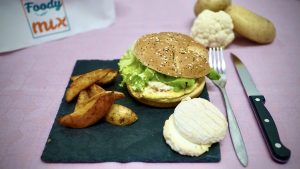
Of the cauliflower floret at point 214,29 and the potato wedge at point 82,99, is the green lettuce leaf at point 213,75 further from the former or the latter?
the potato wedge at point 82,99

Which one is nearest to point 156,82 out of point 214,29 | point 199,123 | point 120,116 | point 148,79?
point 148,79

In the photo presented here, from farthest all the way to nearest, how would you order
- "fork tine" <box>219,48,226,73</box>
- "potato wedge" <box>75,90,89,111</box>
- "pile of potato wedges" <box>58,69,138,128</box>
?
"fork tine" <box>219,48,226,73</box>
"potato wedge" <box>75,90,89,111</box>
"pile of potato wedges" <box>58,69,138,128</box>

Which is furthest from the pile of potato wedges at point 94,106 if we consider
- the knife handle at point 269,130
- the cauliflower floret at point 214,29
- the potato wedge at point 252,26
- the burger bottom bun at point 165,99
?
the potato wedge at point 252,26

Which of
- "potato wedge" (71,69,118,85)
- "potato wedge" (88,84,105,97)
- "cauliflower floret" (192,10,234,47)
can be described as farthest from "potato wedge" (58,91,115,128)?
"cauliflower floret" (192,10,234,47)

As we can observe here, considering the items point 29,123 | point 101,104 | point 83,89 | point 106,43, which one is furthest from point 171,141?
point 106,43

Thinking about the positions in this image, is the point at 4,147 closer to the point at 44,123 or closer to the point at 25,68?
the point at 44,123

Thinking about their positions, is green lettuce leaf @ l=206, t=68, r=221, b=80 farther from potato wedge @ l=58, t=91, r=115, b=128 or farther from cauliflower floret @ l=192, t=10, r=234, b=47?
potato wedge @ l=58, t=91, r=115, b=128

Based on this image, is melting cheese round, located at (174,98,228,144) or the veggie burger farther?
the veggie burger
